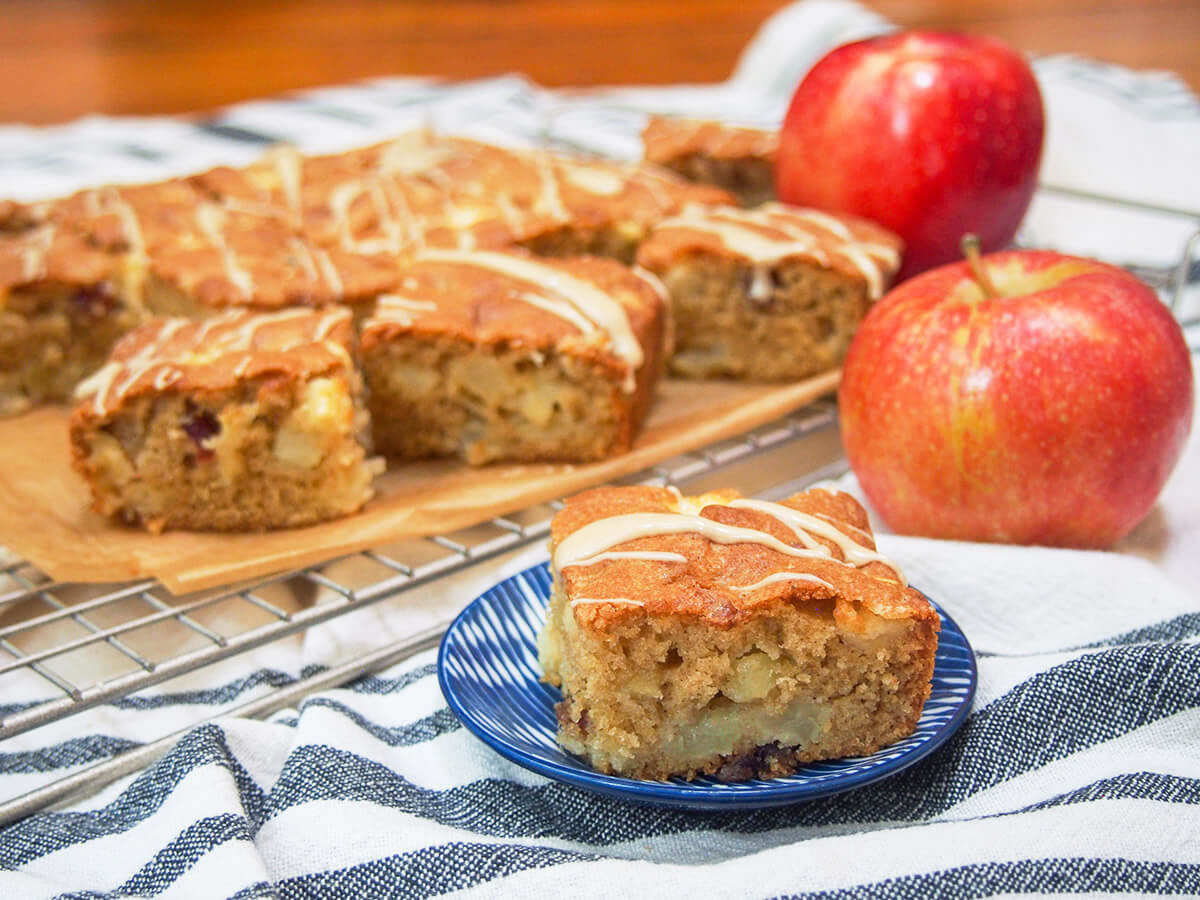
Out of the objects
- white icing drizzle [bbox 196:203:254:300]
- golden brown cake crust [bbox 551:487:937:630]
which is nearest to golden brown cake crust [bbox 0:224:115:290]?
white icing drizzle [bbox 196:203:254:300]

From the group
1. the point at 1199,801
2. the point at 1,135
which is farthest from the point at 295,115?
the point at 1199,801

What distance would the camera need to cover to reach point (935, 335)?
1.89m

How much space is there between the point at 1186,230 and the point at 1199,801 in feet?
6.31

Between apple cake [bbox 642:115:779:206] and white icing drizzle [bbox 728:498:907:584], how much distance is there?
5.21 feet

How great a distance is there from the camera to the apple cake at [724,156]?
2.99m

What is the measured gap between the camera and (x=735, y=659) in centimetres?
139

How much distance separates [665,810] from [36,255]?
1801 mm

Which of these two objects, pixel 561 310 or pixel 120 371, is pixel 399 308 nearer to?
pixel 561 310

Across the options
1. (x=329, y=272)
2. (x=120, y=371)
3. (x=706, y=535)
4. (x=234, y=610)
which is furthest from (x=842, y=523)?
(x=329, y=272)

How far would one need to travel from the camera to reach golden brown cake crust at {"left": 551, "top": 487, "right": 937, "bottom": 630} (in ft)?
4.46

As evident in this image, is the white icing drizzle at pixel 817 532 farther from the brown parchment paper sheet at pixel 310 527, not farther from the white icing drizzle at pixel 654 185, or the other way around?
the white icing drizzle at pixel 654 185

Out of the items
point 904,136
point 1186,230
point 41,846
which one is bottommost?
point 41,846

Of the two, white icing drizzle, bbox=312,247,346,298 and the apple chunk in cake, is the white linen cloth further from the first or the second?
white icing drizzle, bbox=312,247,346,298

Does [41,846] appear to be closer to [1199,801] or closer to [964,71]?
[1199,801]
